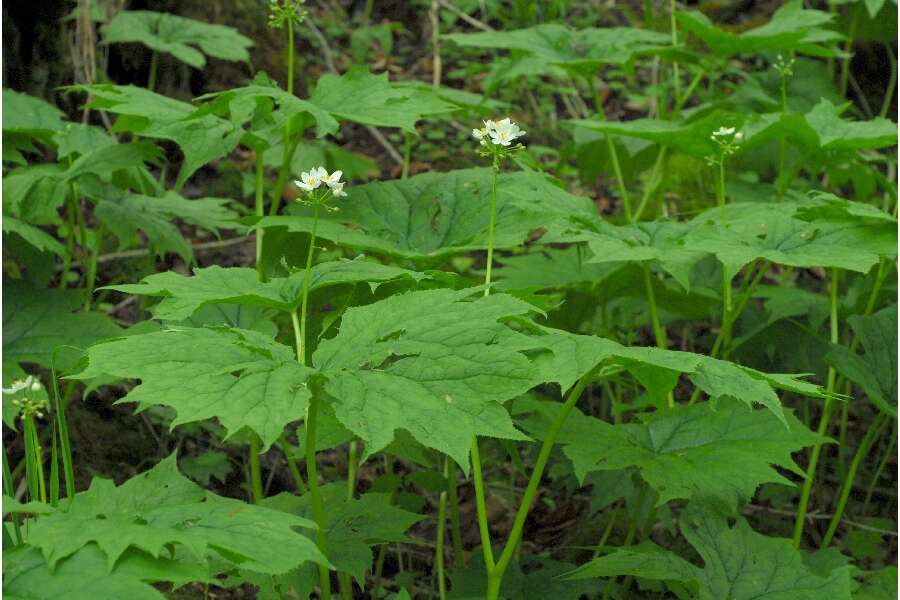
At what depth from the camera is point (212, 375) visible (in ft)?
5.26

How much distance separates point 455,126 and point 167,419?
2.61 m

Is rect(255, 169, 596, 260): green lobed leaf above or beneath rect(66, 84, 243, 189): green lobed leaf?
beneath

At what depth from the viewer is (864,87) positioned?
5.38 metres

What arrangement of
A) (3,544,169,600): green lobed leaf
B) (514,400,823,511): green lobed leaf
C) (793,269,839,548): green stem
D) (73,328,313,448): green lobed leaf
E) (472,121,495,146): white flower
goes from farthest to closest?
1. (793,269,839,548): green stem
2. (514,400,823,511): green lobed leaf
3. (472,121,495,146): white flower
4. (73,328,313,448): green lobed leaf
5. (3,544,169,600): green lobed leaf

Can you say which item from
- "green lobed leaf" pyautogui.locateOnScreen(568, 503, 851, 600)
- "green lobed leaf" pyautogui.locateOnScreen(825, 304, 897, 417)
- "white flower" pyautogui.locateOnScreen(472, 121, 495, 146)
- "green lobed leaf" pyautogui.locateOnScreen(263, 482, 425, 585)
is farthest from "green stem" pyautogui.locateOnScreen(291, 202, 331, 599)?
"green lobed leaf" pyautogui.locateOnScreen(825, 304, 897, 417)

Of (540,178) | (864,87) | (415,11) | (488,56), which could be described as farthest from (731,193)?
(415,11)

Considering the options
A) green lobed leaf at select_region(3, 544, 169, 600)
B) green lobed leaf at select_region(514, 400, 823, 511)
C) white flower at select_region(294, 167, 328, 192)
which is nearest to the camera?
green lobed leaf at select_region(3, 544, 169, 600)

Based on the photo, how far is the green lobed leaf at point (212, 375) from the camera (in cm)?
151

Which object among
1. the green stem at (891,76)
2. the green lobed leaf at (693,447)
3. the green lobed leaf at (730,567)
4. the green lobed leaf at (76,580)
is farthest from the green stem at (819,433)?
the green stem at (891,76)

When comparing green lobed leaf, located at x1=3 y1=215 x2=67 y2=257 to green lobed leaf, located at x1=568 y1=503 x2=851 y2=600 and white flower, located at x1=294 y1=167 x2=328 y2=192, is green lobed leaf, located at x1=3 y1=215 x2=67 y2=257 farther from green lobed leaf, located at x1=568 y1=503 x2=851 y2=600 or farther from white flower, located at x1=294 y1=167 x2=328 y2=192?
green lobed leaf, located at x1=568 y1=503 x2=851 y2=600

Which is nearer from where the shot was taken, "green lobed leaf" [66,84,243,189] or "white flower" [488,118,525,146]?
"white flower" [488,118,525,146]

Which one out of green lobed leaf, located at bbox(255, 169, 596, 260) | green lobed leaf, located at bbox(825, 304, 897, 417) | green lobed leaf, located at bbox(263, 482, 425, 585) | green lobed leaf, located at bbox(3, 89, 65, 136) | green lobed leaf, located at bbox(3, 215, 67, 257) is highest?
green lobed leaf, located at bbox(3, 89, 65, 136)

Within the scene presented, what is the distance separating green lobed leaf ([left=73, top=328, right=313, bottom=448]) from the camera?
1.51 meters

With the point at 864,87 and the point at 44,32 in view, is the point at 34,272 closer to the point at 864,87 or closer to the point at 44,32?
the point at 44,32
